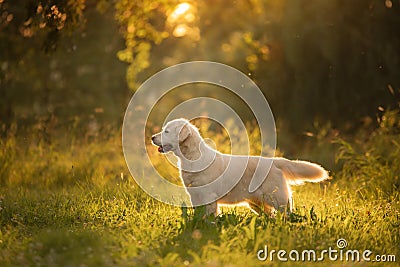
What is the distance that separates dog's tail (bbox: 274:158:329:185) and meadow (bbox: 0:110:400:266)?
0.34 meters

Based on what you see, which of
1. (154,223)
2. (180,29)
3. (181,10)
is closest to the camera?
(154,223)

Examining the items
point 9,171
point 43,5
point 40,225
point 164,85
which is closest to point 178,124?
point 40,225

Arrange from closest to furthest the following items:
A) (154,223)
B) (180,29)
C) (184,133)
Result: (154,223) < (184,133) < (180,29)


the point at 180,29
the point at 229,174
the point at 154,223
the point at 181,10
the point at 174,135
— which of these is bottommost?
the point at 154,223

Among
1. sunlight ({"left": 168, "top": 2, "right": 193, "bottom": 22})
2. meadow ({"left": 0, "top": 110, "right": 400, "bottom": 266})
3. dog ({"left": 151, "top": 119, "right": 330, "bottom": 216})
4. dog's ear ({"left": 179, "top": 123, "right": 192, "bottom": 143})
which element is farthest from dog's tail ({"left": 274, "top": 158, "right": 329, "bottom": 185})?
sunlight ({"left": 168, "top": 2, "right": 193, "bottom": 22})

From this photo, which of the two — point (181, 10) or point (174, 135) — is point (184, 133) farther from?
point (181, 10)

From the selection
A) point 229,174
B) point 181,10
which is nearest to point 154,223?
point 229,174

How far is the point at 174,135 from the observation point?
679cm

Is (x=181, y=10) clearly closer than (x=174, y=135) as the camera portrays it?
No

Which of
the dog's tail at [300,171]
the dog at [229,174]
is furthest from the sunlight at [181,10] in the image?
the dog's tail at [300,171]

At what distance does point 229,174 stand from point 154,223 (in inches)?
43.7

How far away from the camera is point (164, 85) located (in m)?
19.2

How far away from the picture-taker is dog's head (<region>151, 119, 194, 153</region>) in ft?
22.1

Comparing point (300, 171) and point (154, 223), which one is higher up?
point (300, 171)
